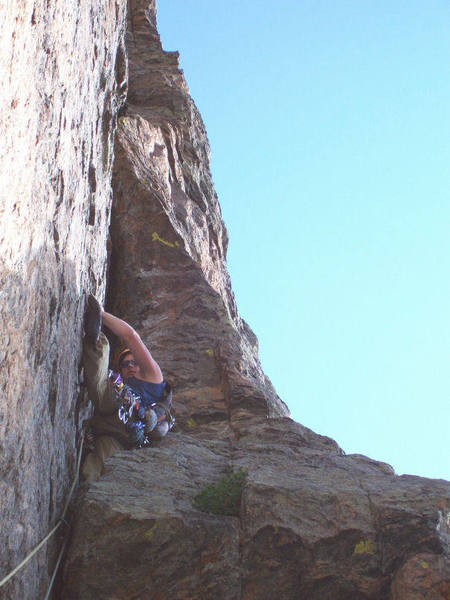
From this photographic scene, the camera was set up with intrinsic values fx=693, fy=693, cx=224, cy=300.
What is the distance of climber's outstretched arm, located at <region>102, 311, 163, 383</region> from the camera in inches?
375

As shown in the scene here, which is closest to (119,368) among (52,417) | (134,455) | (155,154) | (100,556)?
(134,455)

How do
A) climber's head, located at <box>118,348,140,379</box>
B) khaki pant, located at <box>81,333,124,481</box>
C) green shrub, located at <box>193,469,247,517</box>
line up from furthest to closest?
climber's head, located at <box>118,348,140,379</box> < khaki pant, located at <box>81,333,124,481</box> < green shrub, located at <box>193,469,247,517</box>

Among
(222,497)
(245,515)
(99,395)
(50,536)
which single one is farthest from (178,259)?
(50,536)

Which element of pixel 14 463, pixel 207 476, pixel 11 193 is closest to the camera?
pixel 11 193

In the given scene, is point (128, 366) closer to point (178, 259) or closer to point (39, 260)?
point (39, 260)

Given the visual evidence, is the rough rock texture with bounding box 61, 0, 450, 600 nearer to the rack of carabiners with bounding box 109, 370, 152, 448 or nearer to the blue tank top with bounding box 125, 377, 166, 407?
the rack of carabiners with bounding box 109, 370, 152, 448

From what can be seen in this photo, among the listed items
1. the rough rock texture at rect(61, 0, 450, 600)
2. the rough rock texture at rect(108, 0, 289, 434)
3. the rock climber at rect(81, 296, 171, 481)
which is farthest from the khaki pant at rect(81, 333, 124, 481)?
the rough rock texture at rect(108, 0, 289, 434)

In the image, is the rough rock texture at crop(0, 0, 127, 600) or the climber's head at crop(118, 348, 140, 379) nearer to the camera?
the rough rock texture at crop(0, 0, 127, 600)

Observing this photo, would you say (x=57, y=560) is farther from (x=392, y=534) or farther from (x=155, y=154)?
(x=155, y=154)

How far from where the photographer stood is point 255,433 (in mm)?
10797

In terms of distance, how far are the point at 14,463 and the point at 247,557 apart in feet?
8.79

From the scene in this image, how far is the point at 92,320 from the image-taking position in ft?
30.3

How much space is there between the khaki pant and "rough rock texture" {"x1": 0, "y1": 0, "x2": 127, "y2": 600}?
307 millimetres

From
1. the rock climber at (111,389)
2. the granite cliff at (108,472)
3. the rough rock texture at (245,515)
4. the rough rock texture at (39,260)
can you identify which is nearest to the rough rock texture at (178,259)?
the rough rock texture at (245,515)
